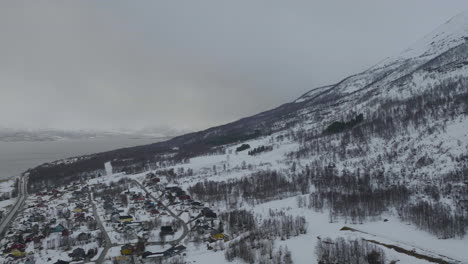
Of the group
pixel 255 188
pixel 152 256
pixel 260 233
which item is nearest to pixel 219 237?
pixel 260 233

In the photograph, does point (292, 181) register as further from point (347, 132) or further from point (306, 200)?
point (347, 132)

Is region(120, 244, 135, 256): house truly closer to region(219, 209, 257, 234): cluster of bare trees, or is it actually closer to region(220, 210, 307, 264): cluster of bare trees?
region(220, 210, 307, 264): cluster of bare trees

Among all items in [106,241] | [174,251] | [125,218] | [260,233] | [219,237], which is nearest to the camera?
[174,251]

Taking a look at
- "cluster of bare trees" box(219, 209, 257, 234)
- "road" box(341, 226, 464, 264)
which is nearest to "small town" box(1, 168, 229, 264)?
"cluster of bare trees" box(219, 209, 257, 234)

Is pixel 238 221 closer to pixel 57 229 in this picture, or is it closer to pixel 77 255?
pixel 77 255

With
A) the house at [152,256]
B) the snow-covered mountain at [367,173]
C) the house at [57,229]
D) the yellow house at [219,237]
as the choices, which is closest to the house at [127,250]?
the house at [152,256]

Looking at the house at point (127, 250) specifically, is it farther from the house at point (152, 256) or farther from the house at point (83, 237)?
the house at point (83, 237)
